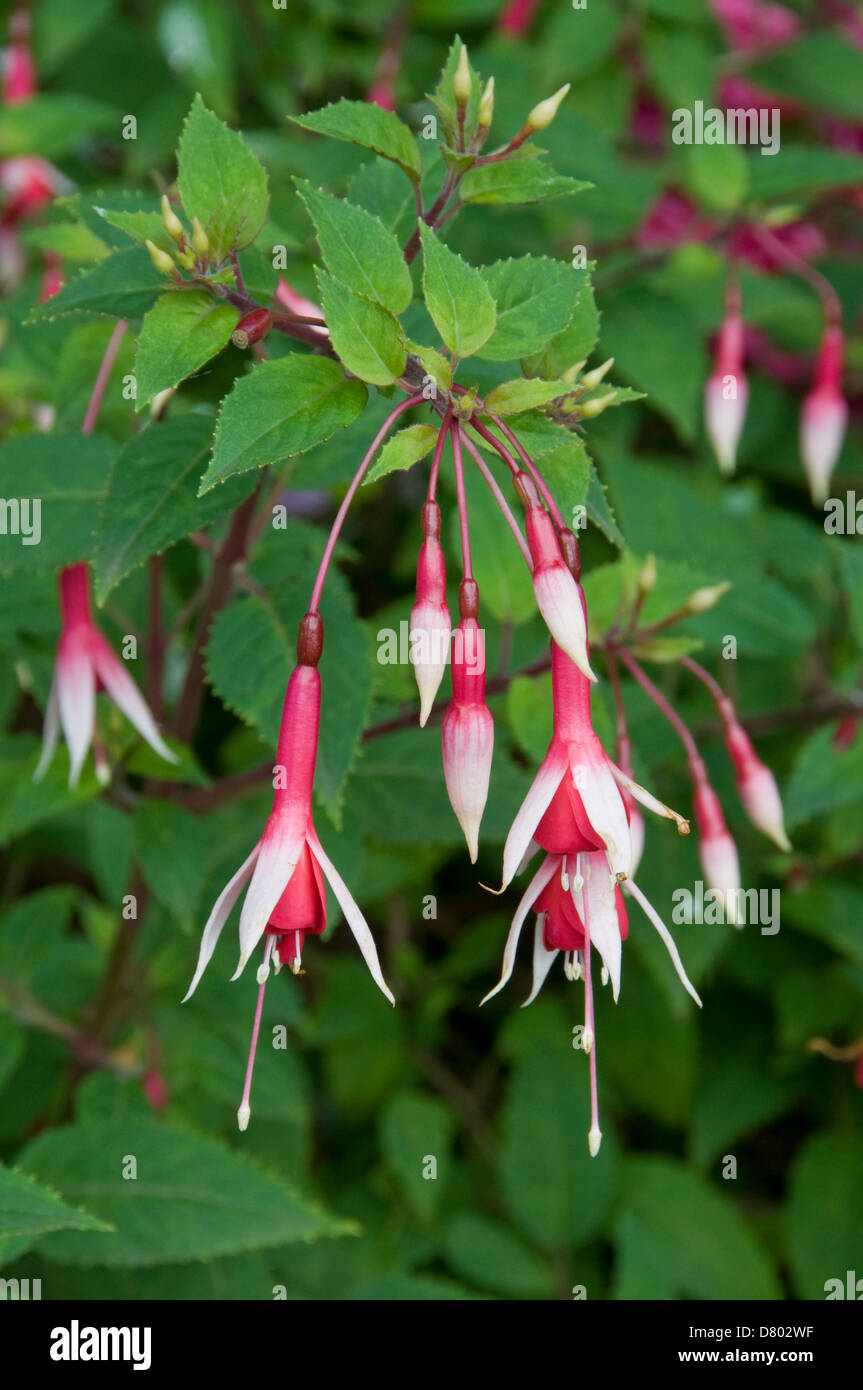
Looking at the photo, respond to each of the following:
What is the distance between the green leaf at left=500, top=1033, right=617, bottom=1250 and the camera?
1.17 m

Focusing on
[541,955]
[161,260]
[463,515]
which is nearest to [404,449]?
[463,515]

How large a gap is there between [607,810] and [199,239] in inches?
12.1

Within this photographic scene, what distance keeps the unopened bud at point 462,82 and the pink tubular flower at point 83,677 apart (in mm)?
366

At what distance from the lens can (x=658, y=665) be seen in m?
1.23

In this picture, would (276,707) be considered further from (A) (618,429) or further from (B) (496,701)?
(A) (618,429)

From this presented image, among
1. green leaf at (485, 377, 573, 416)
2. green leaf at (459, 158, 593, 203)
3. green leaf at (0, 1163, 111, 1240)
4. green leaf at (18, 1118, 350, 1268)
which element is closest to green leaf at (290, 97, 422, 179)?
green leaf at (459, 158, 593, 203)

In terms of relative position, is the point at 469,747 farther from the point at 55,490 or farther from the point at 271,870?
the point at 55,490

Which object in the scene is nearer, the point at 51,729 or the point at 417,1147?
the point at 51,729

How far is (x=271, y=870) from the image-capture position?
0.51 m

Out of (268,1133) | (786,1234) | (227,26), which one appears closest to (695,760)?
(268,1133)

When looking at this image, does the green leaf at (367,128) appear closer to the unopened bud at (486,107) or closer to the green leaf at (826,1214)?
the unopened bud at (486,107)

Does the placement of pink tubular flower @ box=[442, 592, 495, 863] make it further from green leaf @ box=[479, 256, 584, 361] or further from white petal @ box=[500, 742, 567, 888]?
green leaf @ box=[479, 256, 584, 361]

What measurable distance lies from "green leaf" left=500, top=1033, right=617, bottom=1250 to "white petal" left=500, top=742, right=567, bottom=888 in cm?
75

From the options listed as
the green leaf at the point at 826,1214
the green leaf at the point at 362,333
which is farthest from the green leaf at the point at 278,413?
the green leaf at the point at 826,1214
